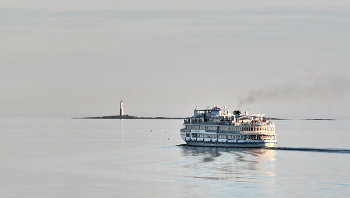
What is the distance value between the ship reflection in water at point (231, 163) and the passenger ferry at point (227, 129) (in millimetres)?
2589

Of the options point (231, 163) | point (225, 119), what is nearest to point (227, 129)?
point (225, 119)

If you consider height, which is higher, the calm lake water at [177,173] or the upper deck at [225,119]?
the upper deck at [225,119]

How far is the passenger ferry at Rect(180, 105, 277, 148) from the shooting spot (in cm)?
12794

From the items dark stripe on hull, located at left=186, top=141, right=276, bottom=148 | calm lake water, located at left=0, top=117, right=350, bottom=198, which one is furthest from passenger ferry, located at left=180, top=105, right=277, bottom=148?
calm lake water, located at left=0, top=117, right=350, bottom=198

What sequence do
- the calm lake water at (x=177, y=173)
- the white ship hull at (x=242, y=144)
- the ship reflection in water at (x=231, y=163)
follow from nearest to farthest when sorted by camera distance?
the calm lake water at (x=177, y=173)
the ship reflection in water at (x=231, y=163)
the white ship hull at (x=242, y=144)

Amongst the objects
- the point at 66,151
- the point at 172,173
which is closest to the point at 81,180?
the point at 172,173

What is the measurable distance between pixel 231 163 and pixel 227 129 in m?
34.6

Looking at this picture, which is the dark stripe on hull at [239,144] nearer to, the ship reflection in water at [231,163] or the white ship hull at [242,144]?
→ the white ship hull at [242,144]

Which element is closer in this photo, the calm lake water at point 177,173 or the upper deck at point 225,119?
the calm lake water at point 177,173

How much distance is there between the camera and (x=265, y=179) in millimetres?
77875

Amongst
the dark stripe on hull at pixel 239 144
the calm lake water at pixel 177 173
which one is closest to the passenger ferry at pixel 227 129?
the dark stripe on hull at pixel 239 144

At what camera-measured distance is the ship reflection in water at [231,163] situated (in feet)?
264

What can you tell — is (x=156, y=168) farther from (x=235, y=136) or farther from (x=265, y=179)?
(x=235, y=136)

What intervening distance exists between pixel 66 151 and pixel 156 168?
4107cm
